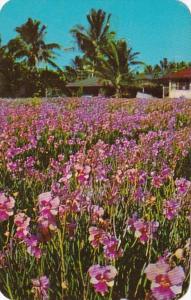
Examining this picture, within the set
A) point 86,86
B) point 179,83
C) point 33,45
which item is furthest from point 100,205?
point 33,45

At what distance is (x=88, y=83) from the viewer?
92.0 inches

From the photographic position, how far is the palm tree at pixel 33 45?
2354 millimetres

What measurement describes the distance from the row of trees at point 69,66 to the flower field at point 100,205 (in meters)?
0.08

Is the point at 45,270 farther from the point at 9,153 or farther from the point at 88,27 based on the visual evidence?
the point at 88,27

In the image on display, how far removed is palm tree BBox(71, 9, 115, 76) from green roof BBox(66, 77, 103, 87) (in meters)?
0.03

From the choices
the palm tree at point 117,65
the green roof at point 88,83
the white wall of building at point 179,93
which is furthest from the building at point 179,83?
the green roof at point 88,83

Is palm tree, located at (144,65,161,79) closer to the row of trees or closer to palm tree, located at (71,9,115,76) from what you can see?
the row of trees

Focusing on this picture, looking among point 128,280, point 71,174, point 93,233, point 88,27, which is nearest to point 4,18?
point 88,27

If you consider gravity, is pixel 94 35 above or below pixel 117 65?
above

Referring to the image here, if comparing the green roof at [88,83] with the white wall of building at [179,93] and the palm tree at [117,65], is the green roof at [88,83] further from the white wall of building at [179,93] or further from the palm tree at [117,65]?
the white wall of building at [179,93]

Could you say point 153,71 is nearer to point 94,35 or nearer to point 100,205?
point 94,35

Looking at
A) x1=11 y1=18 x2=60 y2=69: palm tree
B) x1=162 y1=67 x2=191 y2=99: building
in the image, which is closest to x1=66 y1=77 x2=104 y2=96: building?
Answer: x1=11 y1=18 x2=60 y2=69: palm tree

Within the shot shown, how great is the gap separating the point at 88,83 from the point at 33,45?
0.28 metres

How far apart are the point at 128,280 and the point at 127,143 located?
0.54 meters
